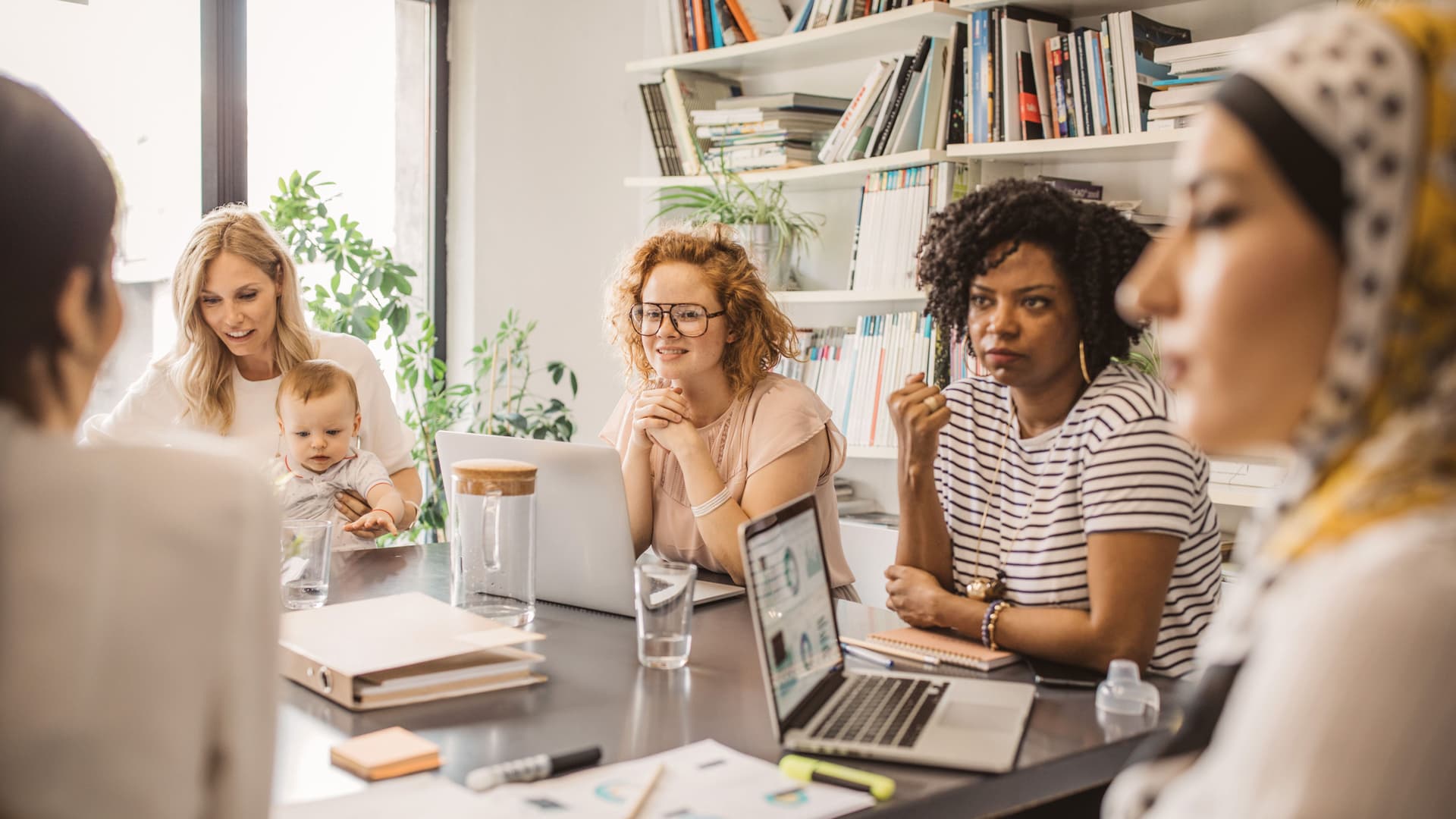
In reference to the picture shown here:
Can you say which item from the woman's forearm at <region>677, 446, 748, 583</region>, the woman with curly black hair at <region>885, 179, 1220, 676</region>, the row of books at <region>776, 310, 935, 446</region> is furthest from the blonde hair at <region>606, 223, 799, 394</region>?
the row of books at <region>776, 310, 935, 446</region>

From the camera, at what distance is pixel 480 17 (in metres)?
3.91

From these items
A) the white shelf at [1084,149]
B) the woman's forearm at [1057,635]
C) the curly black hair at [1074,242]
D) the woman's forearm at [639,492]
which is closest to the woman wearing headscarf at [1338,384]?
the woman's forearm at [1057,635]

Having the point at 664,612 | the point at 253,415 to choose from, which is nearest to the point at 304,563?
the point at 664,612

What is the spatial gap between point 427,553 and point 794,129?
5.80ft

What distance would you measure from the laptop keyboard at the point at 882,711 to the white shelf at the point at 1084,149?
63.5 inches

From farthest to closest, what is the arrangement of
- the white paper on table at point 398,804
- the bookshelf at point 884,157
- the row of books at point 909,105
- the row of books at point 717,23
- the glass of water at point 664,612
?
1. the row of books at point 717,23
2. the row of books at point 909,105
3. the bookshelf at point 884,157
4. the glass of water at point 664,612
5. the white paper on table at point 398,804

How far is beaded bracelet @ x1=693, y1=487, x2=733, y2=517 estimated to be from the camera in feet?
7.02

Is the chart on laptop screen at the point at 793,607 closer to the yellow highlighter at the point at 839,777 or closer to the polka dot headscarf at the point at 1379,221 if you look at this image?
the yellow highlighter at the point at 839,777

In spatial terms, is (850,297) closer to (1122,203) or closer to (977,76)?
(977,76)

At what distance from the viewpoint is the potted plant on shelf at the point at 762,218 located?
350cm

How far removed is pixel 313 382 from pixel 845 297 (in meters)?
1.48

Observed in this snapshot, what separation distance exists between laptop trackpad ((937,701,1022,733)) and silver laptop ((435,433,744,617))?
0.51 meters

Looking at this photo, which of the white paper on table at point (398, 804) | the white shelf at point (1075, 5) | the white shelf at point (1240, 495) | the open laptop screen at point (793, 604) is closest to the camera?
the white paper on table at point (398, 804)

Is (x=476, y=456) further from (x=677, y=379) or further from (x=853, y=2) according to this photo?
(x=853, y=2)
